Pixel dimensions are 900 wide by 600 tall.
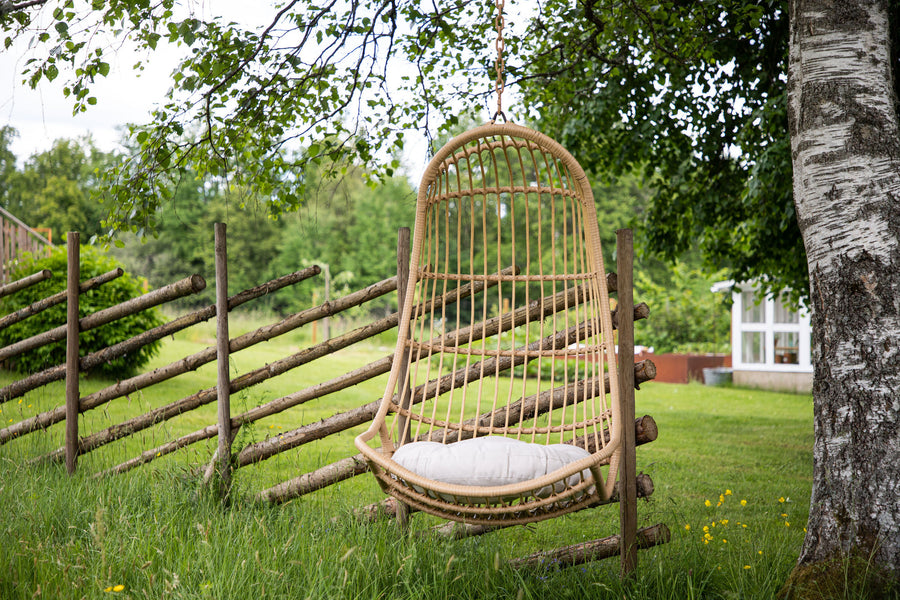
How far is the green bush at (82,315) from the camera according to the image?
261 inches

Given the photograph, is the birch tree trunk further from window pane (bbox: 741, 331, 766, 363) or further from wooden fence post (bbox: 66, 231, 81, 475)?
window pane (bbox: 741, 331, 766, 363)

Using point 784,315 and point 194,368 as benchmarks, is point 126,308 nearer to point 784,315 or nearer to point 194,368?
point 194,368

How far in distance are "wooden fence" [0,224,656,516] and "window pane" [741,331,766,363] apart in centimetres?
867

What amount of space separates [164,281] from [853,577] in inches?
807

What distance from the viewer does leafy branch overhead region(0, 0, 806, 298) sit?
3.16 meters

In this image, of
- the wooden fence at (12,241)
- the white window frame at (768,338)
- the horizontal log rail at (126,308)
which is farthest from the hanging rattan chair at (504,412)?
the white window frame at (768,338)

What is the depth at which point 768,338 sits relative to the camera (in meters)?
10.4

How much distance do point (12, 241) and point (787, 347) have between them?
10.0 metres


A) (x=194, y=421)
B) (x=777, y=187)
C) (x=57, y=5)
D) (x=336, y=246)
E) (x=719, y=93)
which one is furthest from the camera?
(x=336, y=246)

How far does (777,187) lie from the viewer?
12.5 ft

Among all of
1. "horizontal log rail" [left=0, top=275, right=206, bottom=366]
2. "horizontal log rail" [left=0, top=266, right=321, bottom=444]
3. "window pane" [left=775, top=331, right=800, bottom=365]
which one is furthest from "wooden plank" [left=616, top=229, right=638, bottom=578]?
"window pane" [left=775, top=331, right=800, bottom=365]

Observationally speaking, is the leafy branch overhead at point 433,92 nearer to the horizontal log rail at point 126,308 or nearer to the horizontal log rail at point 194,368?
the horizontal log rail at point 126,308

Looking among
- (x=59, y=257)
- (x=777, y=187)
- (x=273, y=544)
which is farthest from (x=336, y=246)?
(x=273, y=544)

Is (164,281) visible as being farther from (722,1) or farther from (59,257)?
(722,1)
